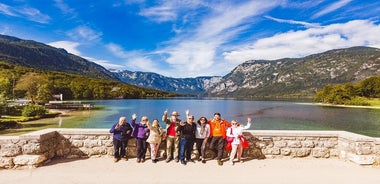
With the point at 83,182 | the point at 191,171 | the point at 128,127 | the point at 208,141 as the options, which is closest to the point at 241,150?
the point at 208,141

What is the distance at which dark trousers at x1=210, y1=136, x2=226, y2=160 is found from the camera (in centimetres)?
895

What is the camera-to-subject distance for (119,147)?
30.0 ft

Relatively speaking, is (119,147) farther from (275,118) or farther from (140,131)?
(275,118)

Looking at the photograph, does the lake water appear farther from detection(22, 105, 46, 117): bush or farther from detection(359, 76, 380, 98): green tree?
detection(359, 76, 380, 98): green tree

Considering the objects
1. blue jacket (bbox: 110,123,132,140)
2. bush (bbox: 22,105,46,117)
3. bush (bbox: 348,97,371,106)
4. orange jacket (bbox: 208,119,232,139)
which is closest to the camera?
blue jacket (bbox: 110,123,132,140)

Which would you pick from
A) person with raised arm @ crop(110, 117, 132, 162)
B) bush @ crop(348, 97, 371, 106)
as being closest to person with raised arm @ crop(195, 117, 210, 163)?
person with raised arm @ crop(110, 117, 132, 162)

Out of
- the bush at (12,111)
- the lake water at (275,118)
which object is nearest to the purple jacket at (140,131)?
the lake water at (275,118)

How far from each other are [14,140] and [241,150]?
24.4 feet

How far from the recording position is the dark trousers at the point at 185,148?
28.7 ft

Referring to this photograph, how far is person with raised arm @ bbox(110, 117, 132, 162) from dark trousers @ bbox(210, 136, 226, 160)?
3.03m

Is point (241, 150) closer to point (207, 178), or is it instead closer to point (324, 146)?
point (207, 178)

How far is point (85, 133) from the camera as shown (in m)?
9.20

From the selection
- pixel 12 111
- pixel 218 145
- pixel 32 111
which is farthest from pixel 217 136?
pixel 12 111

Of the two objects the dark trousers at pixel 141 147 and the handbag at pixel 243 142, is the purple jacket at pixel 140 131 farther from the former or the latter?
the handbag at pixel 243 142
